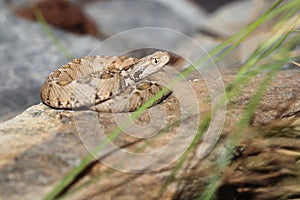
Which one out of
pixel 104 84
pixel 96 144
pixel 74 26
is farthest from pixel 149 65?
pixel 74 26

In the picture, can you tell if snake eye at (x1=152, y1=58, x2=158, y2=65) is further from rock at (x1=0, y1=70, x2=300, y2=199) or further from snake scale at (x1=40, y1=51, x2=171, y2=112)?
rock at (x1=0, y1=70, x2=300, y2=199)

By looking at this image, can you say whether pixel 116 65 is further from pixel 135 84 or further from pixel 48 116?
pixel 48 116

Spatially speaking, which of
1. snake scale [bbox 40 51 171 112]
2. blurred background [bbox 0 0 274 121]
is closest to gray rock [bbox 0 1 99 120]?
blurred background [bbox 0 0 274 121]

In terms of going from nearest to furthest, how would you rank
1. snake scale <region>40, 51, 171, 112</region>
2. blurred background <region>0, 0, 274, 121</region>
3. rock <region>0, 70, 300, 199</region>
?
rock <region>0, 70, 300, 199</region>, snake scale <region>40, 51, 171, 112</region>, blurred background <region>0, 0, 274, 121</region>

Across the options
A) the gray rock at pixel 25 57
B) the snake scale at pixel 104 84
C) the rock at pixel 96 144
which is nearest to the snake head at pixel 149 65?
the snake scale at pixel 104 84

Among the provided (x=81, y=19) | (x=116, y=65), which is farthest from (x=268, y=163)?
(x=81, y=19)

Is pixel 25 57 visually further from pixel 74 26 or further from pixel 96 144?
pixel 96 144

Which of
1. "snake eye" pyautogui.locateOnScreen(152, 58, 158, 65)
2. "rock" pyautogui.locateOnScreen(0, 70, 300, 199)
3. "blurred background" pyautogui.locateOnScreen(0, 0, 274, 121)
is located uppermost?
"snake eye" pyautogui.locateOnScreen(152, 58, 158, 65)
